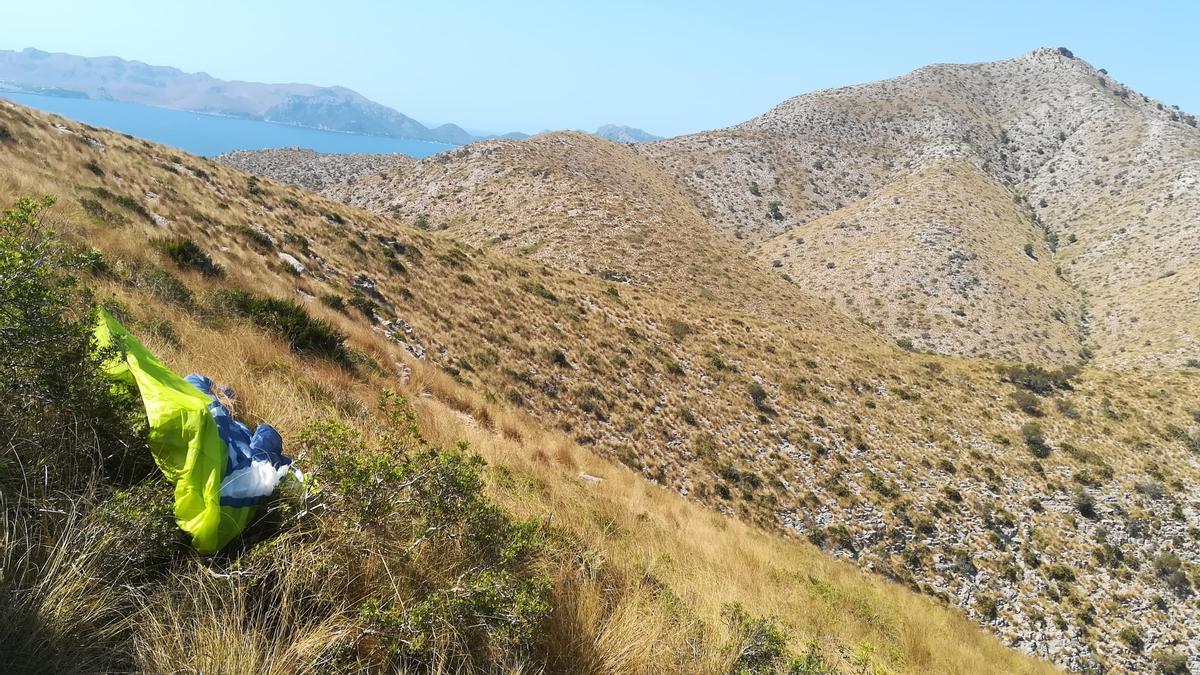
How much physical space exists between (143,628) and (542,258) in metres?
42.2

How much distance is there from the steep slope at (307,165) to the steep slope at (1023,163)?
44.2 metres

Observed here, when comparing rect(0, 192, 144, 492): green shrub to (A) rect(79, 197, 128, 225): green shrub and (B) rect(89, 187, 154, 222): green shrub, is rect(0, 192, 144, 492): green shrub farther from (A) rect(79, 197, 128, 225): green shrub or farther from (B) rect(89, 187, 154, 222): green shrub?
(B) rect(89, 187, 154, 222): green shrub

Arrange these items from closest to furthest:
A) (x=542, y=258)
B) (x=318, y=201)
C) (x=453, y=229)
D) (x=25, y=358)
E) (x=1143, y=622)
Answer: (x=25, y=358) → (x=1143, y=622) → (x=318, y=201) → (x=542, y=258) → (x=453, y=229)

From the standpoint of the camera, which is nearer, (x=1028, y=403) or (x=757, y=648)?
(x=757, y=648)

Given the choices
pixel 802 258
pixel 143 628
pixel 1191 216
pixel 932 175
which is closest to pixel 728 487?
pixel 143 628

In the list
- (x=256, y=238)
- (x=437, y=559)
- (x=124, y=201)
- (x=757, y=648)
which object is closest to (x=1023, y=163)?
(x=256, y=238)

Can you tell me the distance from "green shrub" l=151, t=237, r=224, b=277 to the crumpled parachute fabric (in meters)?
9.11

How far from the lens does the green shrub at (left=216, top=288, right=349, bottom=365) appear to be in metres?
9.14

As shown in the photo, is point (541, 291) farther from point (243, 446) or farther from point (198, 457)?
point (198, 457)

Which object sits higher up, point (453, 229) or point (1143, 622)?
point (453, 229)

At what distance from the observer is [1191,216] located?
60.8 meters

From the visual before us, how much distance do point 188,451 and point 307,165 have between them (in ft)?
292

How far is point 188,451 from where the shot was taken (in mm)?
3109

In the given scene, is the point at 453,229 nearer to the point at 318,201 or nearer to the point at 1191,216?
the point at 318,201
